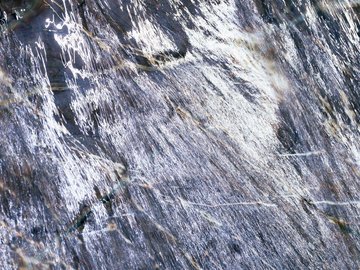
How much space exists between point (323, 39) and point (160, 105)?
677mm

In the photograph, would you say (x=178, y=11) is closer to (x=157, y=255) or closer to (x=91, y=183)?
(x=91, y=183)

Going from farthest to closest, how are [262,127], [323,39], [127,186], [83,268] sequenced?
[323,39]
[262,127]
[127,186]
[83,268]

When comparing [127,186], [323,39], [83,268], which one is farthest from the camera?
[323,39]

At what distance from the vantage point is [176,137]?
62.9 inches

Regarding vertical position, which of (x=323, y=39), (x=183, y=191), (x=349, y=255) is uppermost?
(x=323, y=39)

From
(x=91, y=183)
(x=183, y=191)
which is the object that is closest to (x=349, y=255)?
(x=183, y=191)

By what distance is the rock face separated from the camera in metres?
1.47

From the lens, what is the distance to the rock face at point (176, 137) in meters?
1.47

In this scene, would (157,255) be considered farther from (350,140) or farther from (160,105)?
(350,140)

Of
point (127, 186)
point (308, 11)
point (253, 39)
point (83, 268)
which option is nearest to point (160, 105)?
point (127, 186)

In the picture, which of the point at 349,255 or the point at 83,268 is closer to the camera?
the point at 83,268

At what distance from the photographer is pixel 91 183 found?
4.95 ft

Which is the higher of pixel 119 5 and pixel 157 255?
pixel 119 5

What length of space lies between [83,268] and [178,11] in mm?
940
